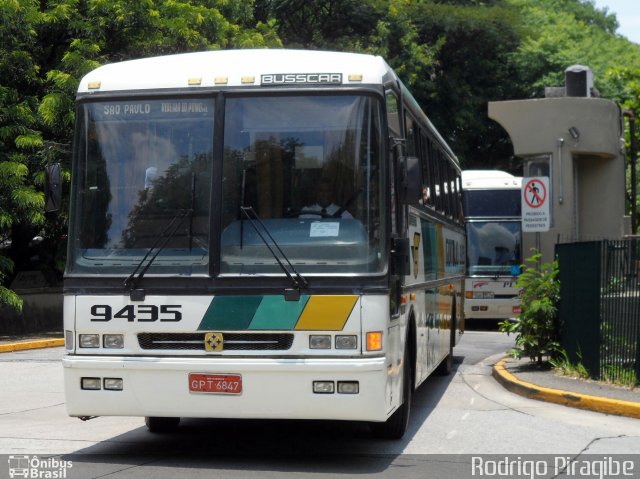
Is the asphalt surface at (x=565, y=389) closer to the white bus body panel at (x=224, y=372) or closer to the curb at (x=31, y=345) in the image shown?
the white bus body panel at (x=224, y=372)

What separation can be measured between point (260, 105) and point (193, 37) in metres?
16.8

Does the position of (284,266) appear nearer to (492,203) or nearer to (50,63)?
(50,63)

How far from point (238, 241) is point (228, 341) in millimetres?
807

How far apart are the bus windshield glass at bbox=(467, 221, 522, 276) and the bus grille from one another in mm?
17734

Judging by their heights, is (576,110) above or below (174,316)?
above

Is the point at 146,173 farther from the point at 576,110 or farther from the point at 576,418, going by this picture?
the point at 576,110

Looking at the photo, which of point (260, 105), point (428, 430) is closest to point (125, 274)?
point (260, 105)

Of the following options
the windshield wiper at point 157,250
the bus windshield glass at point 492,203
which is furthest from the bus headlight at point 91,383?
the bus windshield glass at point 492,203

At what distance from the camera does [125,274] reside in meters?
8.45

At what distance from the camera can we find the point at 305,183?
333 inches

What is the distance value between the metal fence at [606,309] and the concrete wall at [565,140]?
6.17 meters

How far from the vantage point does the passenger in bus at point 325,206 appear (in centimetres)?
835

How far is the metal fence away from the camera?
40.2 ft

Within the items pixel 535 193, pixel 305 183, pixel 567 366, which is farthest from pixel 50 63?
pixel 305 183
